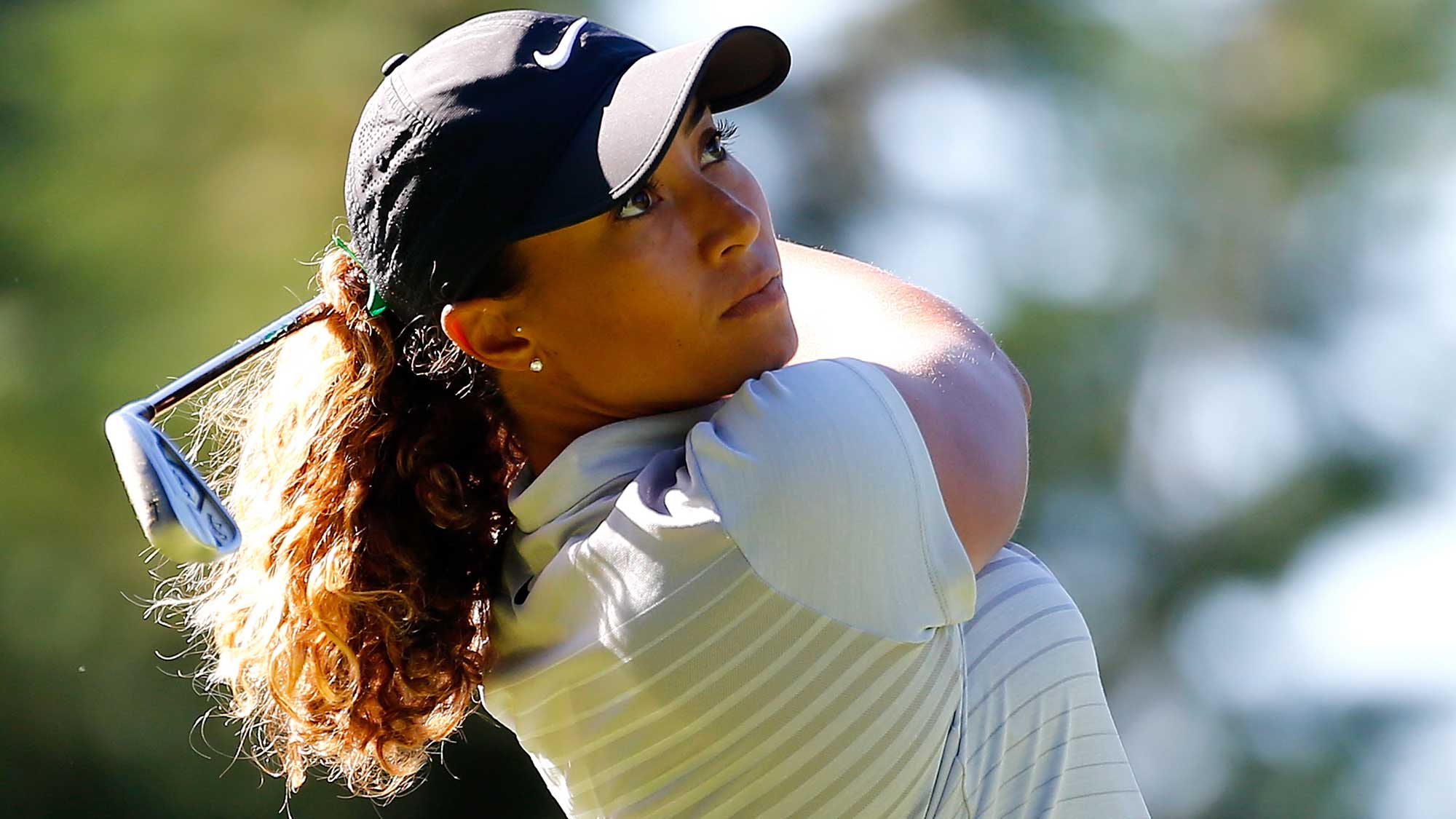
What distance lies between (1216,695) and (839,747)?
13.2 ft

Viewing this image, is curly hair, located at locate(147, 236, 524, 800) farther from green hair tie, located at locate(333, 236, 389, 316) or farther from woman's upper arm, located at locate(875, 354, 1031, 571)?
woman's upper arm, located at locate(875, 354, 1031, 571)

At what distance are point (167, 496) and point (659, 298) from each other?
336 mm

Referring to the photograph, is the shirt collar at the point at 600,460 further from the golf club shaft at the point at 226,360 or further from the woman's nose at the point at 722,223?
the golf club shaft at the point at 226,360

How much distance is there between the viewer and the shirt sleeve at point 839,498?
42.3 inches

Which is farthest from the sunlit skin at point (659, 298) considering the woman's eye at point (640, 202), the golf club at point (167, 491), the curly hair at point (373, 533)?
the golf club at point (167, 491)

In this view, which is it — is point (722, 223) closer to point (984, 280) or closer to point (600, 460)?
point (600, 460)

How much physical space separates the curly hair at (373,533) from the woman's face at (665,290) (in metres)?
0.12

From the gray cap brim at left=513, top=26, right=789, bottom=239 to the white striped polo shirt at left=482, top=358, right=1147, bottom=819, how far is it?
0.15m

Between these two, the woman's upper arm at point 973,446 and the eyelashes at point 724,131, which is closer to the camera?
the woman's upper arm at point 973,446

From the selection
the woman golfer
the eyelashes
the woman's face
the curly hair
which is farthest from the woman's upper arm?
the curly hair

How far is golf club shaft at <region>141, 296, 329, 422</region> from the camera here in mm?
1178

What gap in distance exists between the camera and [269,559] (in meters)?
1.34

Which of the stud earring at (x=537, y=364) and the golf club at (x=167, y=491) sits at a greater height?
the golf club at (x=167, y=491)

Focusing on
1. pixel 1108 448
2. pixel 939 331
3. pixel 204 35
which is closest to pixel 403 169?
pixel 939 331
